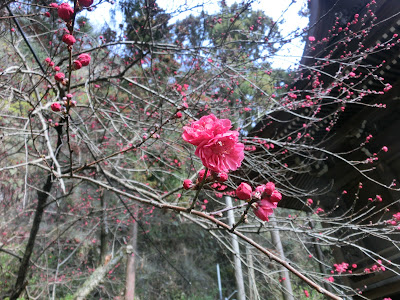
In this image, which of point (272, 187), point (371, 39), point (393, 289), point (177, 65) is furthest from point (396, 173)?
point (177, 65)

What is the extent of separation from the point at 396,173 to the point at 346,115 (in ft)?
3.65

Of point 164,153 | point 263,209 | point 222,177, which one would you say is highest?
point 164,153

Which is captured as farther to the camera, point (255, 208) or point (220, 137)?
point (255, 208)

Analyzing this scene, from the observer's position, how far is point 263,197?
922mm

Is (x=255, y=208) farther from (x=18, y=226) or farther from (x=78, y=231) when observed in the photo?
(x=78, y=231)

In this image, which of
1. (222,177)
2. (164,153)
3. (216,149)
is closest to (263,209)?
(222,177)

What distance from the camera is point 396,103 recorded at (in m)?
3.43

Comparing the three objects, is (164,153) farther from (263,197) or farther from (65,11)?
(263,197)

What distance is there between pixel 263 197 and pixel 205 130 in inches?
13.1

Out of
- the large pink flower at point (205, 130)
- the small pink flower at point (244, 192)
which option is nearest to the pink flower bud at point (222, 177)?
the small pink flower at point (244, 192)

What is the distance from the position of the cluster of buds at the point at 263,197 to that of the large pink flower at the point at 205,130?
237 mm

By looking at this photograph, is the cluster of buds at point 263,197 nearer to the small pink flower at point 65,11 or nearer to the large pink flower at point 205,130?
the large pink flower at point 205,130

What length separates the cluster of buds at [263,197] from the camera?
90 centimetres

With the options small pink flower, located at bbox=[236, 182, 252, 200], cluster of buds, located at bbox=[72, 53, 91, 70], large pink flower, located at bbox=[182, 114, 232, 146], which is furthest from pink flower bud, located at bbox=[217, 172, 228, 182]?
Answer: cluster of buds, located at bbox=[72, 53, 91, 70]
